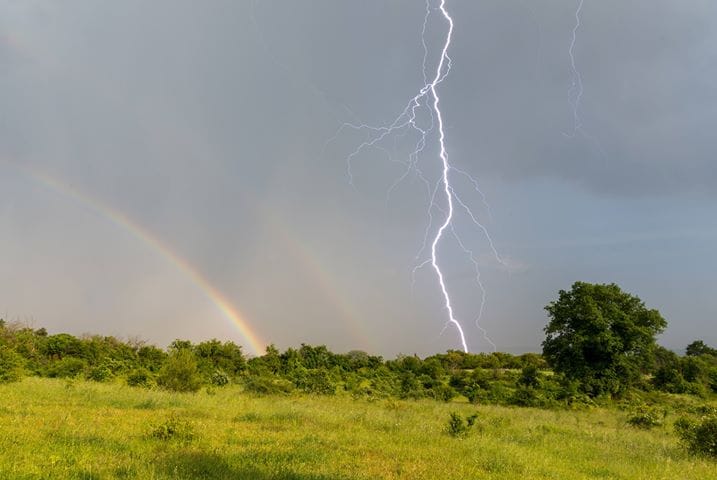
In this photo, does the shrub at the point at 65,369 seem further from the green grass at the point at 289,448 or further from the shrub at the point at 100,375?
the green grass at the point at 289,448

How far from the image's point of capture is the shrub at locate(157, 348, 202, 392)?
23969 mm

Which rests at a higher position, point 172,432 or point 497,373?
point 497,373

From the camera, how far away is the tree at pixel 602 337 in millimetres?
37562

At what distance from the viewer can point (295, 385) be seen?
3444 cm

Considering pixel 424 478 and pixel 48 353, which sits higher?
pixel 48 353

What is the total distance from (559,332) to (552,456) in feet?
99.1

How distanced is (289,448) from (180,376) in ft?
52.1

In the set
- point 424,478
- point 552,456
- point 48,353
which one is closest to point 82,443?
point 424,478

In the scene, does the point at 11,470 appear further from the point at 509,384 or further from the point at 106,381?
the point at 509,384

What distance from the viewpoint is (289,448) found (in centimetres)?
1028

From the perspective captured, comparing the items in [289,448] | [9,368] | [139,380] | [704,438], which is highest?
[9,368]

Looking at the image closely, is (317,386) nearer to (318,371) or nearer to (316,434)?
(318,371)

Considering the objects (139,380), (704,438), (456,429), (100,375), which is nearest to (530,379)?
(704,438)

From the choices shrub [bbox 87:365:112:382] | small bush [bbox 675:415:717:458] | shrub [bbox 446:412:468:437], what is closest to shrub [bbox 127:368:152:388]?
shrub [bbox 87:365:112:382]
